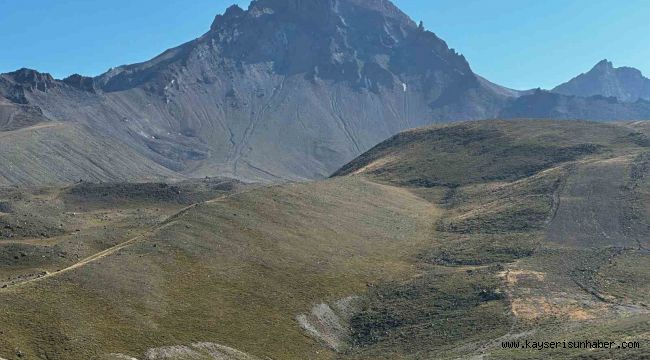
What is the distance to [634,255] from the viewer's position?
352 ft

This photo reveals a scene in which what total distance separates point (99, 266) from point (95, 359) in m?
22.3

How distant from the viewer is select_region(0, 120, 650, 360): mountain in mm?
70000

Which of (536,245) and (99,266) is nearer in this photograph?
(99,266)

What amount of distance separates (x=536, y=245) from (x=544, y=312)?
112 ft

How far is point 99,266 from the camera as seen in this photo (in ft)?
268

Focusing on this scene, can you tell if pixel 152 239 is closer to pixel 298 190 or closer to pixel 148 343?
pixel 148 343

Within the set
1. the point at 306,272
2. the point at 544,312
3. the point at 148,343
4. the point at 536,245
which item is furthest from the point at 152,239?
the point at 536,245

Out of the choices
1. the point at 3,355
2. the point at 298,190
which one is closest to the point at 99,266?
the point at 3,355

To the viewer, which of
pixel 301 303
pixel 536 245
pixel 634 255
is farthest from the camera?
pixel 536 245

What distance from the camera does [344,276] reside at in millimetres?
101375

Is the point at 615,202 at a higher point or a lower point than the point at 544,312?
higher

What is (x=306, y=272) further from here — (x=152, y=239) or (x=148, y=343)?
(x=148, y=343)

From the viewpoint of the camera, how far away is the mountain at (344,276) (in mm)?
70000

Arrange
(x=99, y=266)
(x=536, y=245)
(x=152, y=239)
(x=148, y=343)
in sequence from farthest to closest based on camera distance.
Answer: (x=536, y=245) < (x=152, y=239) < (x=99, y=266) < (x=148, y=343)
